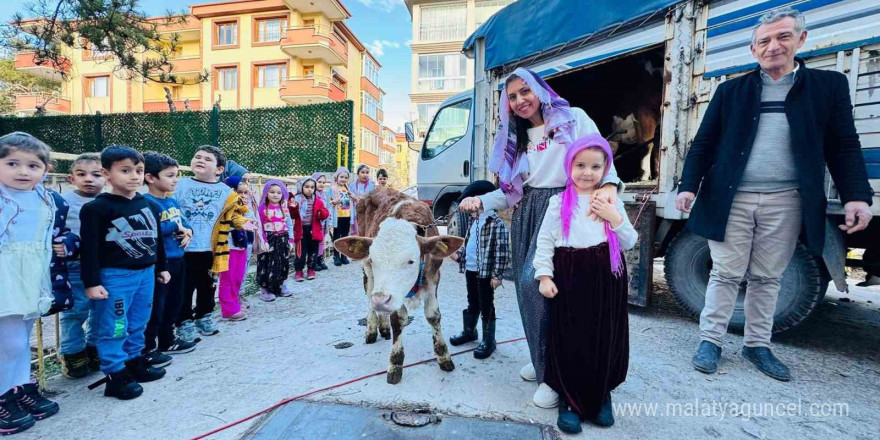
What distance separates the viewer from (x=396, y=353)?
8.32 ft

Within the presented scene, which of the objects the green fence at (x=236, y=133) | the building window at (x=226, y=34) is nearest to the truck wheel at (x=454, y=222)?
the green fence at (x=236, y=133)

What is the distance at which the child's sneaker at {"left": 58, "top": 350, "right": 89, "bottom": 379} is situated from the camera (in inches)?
98.8

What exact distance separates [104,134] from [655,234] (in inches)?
513

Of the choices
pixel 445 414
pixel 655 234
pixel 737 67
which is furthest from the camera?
pixel 655 234

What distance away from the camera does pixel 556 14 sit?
425 centimetres

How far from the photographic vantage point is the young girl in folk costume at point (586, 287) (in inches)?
75.3

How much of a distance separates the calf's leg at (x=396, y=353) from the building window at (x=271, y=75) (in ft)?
68.9

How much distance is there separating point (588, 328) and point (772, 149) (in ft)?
5.85

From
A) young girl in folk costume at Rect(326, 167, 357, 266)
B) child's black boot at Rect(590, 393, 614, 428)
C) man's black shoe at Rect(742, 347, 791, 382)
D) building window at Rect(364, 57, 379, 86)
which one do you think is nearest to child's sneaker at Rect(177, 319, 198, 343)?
child's black boot at Rect(590, 393, 614, 428)

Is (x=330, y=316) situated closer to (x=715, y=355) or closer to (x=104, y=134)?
(x=715, y=355)

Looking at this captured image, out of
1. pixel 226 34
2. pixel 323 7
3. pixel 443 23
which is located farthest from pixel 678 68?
pixel 226 34

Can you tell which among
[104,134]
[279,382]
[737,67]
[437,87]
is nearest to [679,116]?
[737,67]

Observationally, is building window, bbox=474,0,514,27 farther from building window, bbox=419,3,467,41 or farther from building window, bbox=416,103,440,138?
building window, bbox=416,103,440,138

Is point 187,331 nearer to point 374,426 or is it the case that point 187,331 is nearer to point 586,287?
point 374,426
